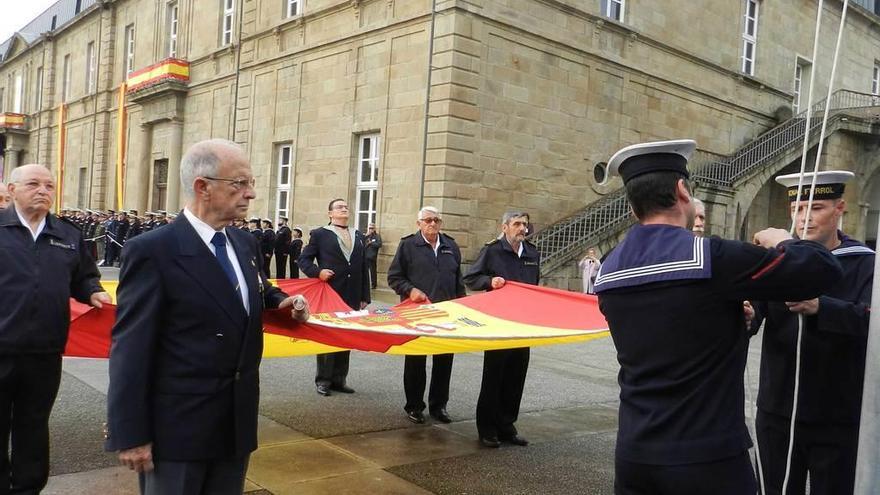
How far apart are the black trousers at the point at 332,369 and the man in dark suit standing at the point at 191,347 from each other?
14.6 feet

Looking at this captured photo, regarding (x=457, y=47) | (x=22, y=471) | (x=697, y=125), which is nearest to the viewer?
(x=22, y=471)

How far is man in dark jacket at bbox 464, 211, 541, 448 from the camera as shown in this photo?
5.89 m

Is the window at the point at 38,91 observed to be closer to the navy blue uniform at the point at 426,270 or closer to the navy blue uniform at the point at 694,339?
the navy blue uniform at the point at 426,270

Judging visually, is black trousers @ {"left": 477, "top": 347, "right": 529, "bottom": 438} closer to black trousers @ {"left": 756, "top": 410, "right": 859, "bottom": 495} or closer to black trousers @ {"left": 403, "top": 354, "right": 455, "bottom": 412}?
black trousers @ {"left": 403, "top": 354, "right": 455, "bottom": 412}

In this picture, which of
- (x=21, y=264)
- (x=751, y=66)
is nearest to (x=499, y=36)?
(x=751, y=66)

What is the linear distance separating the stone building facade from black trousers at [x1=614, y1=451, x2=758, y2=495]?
10152 mm

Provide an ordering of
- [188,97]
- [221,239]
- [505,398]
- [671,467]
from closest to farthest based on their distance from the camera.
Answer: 1. [671,467]
2. [221,239]
3. [505,398]
4. [188,97]

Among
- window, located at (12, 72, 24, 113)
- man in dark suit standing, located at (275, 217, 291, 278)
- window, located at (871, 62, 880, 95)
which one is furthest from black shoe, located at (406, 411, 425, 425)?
window, located at (12, 72, 24, 113)

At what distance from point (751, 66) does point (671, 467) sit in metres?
24.8

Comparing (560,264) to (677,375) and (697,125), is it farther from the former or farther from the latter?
(677,375)

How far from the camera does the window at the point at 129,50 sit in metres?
31.7

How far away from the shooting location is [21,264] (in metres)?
3.96

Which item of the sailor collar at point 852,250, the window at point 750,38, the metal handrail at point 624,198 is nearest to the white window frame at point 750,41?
the window at point 750,38

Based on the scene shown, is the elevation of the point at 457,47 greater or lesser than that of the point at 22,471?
greater
